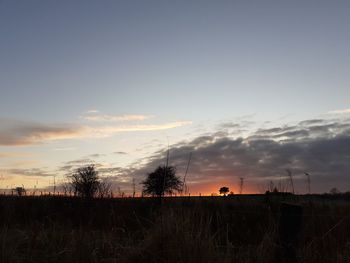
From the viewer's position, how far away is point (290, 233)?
7.08 metres

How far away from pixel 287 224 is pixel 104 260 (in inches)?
114

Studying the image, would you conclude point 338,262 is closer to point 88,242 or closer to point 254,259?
point 254,259

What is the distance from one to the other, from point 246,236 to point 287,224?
1165 cm

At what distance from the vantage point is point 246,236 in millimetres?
→ 18422

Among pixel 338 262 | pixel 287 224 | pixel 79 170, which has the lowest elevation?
pixel 338 262

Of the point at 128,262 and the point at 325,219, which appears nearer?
the point at 128,262

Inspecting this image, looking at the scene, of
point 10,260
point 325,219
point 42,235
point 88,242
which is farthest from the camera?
point 325,219

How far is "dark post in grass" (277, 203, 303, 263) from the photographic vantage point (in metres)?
7.07

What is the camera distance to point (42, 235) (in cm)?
961

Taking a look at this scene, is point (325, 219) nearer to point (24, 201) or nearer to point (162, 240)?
point (162, 240)

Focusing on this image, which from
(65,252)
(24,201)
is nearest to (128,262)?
(65,252)

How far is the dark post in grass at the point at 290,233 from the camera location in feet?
23.2

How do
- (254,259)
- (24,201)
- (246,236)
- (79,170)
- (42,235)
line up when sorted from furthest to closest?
1. (79,170)
2. (24,201)
3. (246,236)
4. (42,235)
5. (254,259)

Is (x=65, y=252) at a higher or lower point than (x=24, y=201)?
lower
